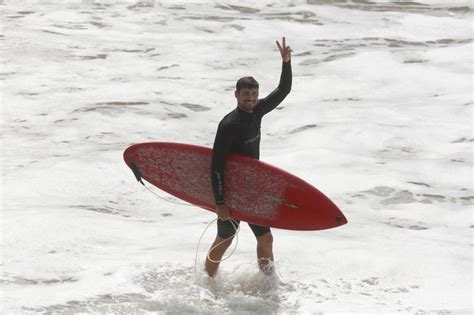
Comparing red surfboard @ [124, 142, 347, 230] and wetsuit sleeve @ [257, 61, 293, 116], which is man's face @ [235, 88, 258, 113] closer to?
wetsuit sleeve @ [257, 61, 293, 116]

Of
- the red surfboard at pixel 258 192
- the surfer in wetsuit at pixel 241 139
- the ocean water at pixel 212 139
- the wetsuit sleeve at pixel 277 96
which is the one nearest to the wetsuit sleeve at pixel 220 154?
the surfer in wetsuit at pixel 241 139

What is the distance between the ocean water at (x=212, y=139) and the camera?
6.98m

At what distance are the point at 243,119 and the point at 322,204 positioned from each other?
37.3 inches

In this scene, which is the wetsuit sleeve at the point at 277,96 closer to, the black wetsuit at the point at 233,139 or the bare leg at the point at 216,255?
the black wetsuit at the point at 233,139

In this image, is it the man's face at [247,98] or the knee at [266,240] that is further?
the knee at [266,240]

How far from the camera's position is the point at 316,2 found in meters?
19.4

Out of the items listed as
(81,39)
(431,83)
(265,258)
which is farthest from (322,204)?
(81,39)

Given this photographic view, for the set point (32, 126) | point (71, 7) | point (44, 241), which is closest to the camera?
point (44, 241)

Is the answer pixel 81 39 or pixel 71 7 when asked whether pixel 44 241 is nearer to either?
pixel 81 39

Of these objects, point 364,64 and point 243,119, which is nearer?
point 243,119

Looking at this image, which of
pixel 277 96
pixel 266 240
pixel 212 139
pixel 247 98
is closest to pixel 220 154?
pixel 247 98

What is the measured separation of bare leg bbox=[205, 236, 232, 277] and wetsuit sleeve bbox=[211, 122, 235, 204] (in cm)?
48

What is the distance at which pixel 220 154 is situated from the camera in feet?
20.4

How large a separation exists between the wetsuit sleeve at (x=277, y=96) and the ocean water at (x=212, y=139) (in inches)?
56.9
